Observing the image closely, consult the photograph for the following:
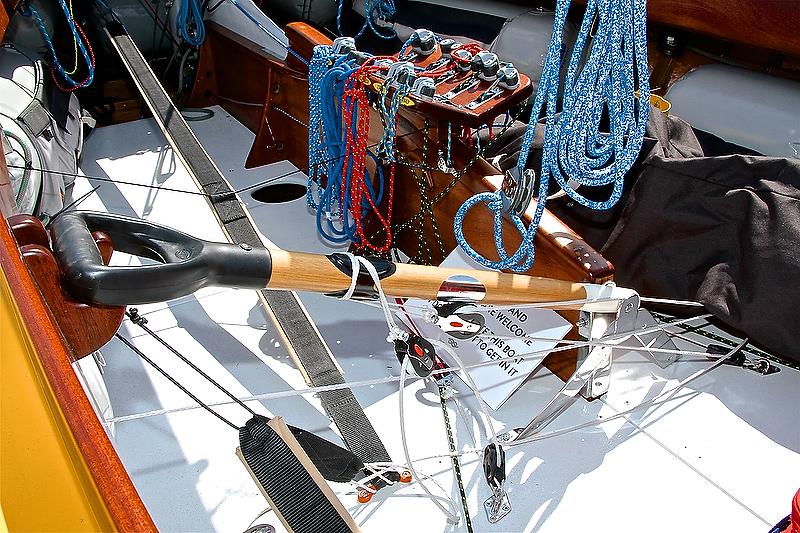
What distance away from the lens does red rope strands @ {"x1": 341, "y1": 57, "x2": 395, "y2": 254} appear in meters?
1.54

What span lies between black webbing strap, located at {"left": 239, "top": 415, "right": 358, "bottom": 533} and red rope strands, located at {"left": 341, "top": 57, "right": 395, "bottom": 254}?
2.43ft

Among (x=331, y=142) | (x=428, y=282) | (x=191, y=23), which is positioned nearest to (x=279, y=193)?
(x=331, y=142)

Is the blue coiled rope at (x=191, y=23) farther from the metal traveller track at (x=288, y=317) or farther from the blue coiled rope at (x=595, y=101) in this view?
the blue coiled rope at (x=595, y=101)

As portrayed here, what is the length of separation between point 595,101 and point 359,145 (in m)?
0.55

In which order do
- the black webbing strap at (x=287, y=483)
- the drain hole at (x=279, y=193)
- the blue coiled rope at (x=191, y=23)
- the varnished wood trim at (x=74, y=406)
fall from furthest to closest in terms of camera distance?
the blue coiled rope at (x=191, y=23) → the drain hole at (x=279, y=193) → the black webbing strap at (x=287, y=483) → the varnished wood trim at (x=74, y=406)

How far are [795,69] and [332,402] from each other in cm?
155

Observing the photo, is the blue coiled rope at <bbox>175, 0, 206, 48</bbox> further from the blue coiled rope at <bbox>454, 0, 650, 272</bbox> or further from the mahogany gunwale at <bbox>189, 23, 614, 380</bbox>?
the blue coiled rope at <bbox>454, 0, 650, 272</bbox>

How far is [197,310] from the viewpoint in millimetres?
1590

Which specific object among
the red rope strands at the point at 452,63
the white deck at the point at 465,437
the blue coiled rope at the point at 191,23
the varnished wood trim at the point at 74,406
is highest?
the red rope strands at the point at 452,63

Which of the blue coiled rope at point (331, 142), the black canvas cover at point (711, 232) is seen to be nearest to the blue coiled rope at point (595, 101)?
the black canvas cover at point (711, 232)

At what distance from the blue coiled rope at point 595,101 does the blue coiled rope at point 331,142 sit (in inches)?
18.9

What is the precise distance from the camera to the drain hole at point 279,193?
6.68 ft

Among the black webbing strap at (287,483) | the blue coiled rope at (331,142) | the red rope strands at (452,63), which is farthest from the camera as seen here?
the blue coiled rope at (331,142)

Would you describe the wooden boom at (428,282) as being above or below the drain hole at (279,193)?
above
